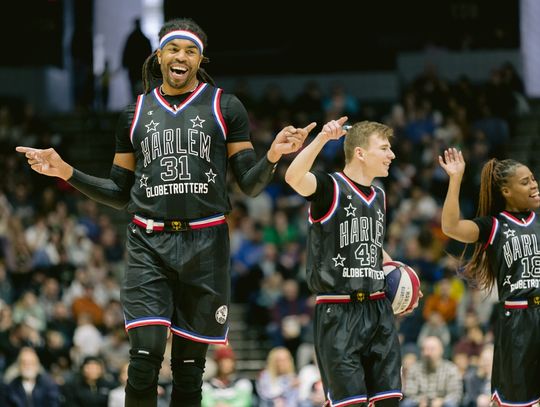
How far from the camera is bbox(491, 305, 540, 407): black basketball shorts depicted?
7305mm

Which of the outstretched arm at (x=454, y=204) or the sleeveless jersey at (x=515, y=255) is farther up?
the outstretched arm at (x=454, y=204)

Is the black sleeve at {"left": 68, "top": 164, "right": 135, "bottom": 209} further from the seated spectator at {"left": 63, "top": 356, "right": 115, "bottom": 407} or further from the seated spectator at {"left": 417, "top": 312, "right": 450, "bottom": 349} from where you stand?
the seated spectator at {"left": 417, "top": 312, "right": 450, "bottom": 349}

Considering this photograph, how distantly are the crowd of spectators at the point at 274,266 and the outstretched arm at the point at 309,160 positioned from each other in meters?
4.84

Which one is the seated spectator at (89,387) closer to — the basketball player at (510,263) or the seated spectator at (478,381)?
the seated spectator at (478,381)

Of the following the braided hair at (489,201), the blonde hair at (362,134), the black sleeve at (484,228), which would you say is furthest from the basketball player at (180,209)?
the braided hair at (489,201)

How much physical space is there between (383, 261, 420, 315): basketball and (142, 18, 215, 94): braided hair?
1.74 meters

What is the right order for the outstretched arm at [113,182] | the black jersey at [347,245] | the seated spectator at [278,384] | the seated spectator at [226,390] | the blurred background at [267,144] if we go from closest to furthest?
1. the outstretched arm at [113,182]
2. the black jersey at [347,245]
3. the seated spectator at [226,390]
4. the seated spectator at [278,384]
5. the blurred background at [267,144]

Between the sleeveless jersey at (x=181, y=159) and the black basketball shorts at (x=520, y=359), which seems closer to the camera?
the sleeveless jersey at (x=181, y=159)

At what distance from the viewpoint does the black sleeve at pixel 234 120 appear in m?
6.62

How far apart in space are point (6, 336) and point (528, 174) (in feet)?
26.3

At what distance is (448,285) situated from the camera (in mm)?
14531

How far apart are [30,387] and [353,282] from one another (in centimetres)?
659

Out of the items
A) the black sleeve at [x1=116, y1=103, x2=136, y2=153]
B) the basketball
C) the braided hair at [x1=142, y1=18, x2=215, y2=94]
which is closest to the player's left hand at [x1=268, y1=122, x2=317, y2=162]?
the braided hair at [x1=142, y1=18, x2=215, y2=94]

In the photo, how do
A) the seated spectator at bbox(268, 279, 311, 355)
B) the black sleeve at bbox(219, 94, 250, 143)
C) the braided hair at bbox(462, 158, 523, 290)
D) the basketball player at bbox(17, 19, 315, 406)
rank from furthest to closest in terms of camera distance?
the seated spectator at bbox(268, 279, 311, 355) → the braided hair at bbox(462, 158, 523, 290) → the black sleeve at bbox(219, 94, 250, 143) → the basketball player at bbox(17, 19, 315, 406)
